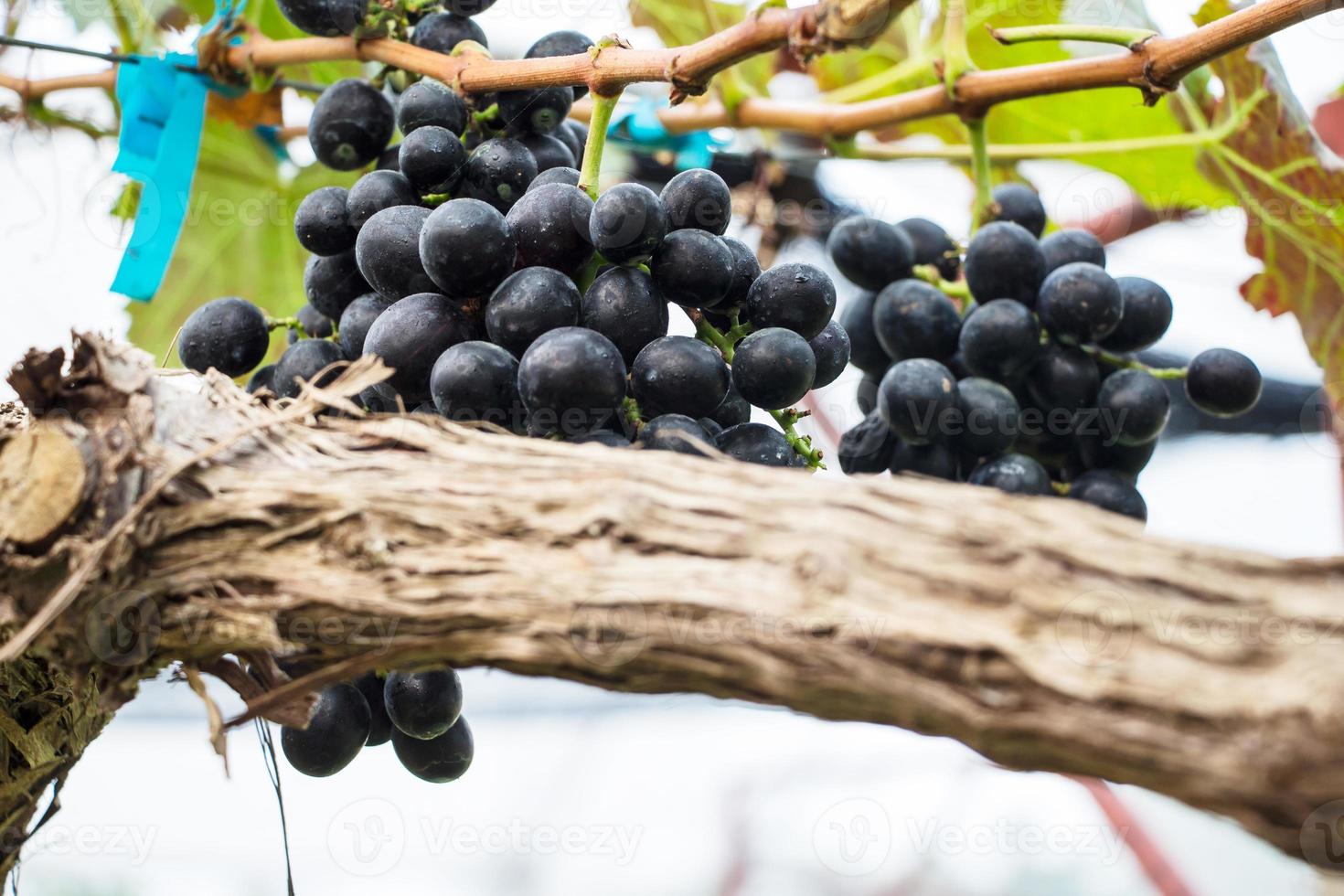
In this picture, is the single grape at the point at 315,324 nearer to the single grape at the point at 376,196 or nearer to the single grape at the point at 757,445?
the single grape at the point at 376,196

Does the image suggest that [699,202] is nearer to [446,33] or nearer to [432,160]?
[432,160]

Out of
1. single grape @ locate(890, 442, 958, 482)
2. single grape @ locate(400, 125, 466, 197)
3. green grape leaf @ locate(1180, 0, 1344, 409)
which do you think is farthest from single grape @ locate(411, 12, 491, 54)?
green grape leaf @ locate(1180, 0, 1344, 409)

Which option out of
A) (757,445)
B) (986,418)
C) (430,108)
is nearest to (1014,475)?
(986,418)

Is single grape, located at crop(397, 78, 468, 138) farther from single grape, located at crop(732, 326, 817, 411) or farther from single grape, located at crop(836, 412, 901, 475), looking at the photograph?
single grape, located at crop(836, 412, 901, 475)

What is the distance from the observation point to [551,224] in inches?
24.4

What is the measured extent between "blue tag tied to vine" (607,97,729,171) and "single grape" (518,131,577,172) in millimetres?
339

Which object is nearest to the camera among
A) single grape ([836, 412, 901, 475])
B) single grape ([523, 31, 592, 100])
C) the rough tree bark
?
the rough tree bark

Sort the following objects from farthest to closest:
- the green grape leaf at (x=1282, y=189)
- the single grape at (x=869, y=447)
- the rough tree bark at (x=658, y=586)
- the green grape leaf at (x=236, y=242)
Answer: the green grape leaf at (x=236, y=242) → the green grape leaf at (x=1282, y=189) → the single grape at (x=869, y=447) → the rough tree bark at (x=658, y=586)

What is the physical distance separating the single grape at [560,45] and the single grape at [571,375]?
0.29m

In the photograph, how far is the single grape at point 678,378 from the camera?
589mm

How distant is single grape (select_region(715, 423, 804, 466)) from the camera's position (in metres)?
0.60

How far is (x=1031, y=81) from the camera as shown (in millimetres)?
828

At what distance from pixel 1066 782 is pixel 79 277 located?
143 centimetres

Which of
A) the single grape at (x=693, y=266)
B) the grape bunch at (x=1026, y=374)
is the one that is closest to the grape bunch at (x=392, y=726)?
the single grape at (x=693, y=266)
